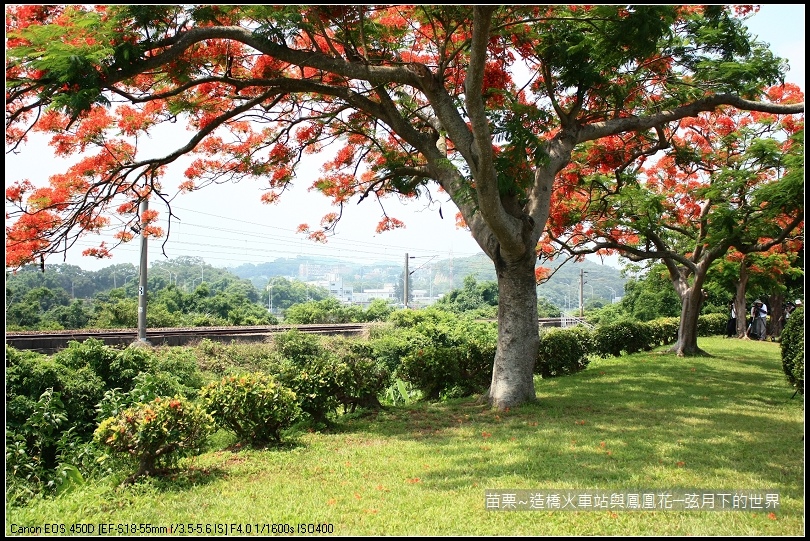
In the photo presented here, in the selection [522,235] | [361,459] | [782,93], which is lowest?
[361,459]

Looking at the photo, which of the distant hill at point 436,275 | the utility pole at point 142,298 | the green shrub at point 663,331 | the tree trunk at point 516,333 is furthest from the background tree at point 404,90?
the distant hill at point 436,275

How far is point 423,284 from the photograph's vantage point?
157500 mm

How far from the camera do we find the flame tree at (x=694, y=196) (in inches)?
437

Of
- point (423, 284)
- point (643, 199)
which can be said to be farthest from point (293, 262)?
point (643, 199)

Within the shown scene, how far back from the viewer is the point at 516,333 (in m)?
8.03

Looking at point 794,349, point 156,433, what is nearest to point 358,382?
point 156,433

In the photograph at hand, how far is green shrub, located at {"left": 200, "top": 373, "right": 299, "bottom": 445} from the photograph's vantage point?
5922mm

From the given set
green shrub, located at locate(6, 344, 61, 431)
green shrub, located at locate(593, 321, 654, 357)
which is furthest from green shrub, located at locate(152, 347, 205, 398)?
green shrub, located at locate(593, 321, 654, 357)

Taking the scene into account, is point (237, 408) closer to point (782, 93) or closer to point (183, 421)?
point (183, 421)

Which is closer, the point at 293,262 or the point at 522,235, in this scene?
the point at 522,235

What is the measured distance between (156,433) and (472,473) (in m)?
2.56

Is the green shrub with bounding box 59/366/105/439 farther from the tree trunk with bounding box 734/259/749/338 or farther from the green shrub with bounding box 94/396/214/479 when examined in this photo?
the tree trunk with bounding box 734/259/749/338

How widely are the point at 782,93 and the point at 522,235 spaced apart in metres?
7.77

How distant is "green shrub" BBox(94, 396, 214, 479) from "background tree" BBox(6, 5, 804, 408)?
9.23 ft
